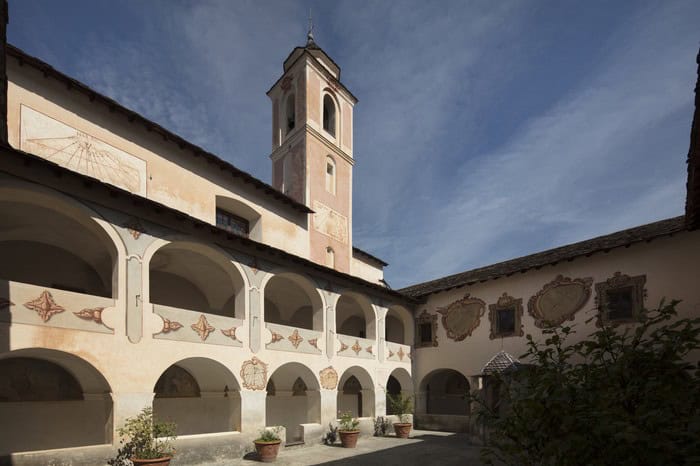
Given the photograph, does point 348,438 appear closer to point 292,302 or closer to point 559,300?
point 292,302

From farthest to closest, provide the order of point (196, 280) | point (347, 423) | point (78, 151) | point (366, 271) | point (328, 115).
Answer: point (366, 271) < point (328, 115) < point (196, 280) < point (347, 423) < point (78, 151)

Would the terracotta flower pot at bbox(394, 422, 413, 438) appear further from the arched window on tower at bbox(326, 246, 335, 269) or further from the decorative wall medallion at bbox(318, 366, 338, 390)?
the arched window on tower at bbox(326, 246, 335, 269)


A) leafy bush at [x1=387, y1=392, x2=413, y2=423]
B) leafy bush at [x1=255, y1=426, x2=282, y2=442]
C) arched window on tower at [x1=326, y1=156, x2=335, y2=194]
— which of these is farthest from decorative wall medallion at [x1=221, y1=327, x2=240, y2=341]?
arched window on tower at [x1=326, y1=156, x2=335, y2=194]

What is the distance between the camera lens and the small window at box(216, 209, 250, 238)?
15.4m

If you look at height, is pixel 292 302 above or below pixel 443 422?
above

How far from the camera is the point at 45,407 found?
34.7ft

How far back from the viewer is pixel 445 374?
2144 cm

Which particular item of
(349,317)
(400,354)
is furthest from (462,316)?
(349,317)

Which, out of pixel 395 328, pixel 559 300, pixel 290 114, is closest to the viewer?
pixel 559 300

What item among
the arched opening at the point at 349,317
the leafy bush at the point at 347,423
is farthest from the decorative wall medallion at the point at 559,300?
the leafy bush at the point at 347,423

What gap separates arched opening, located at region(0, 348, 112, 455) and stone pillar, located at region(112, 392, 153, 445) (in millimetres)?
414

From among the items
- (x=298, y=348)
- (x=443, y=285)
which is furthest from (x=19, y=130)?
(x=443, y=285)

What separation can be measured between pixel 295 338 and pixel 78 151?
791cm

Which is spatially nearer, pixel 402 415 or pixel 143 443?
pixel 143 443
